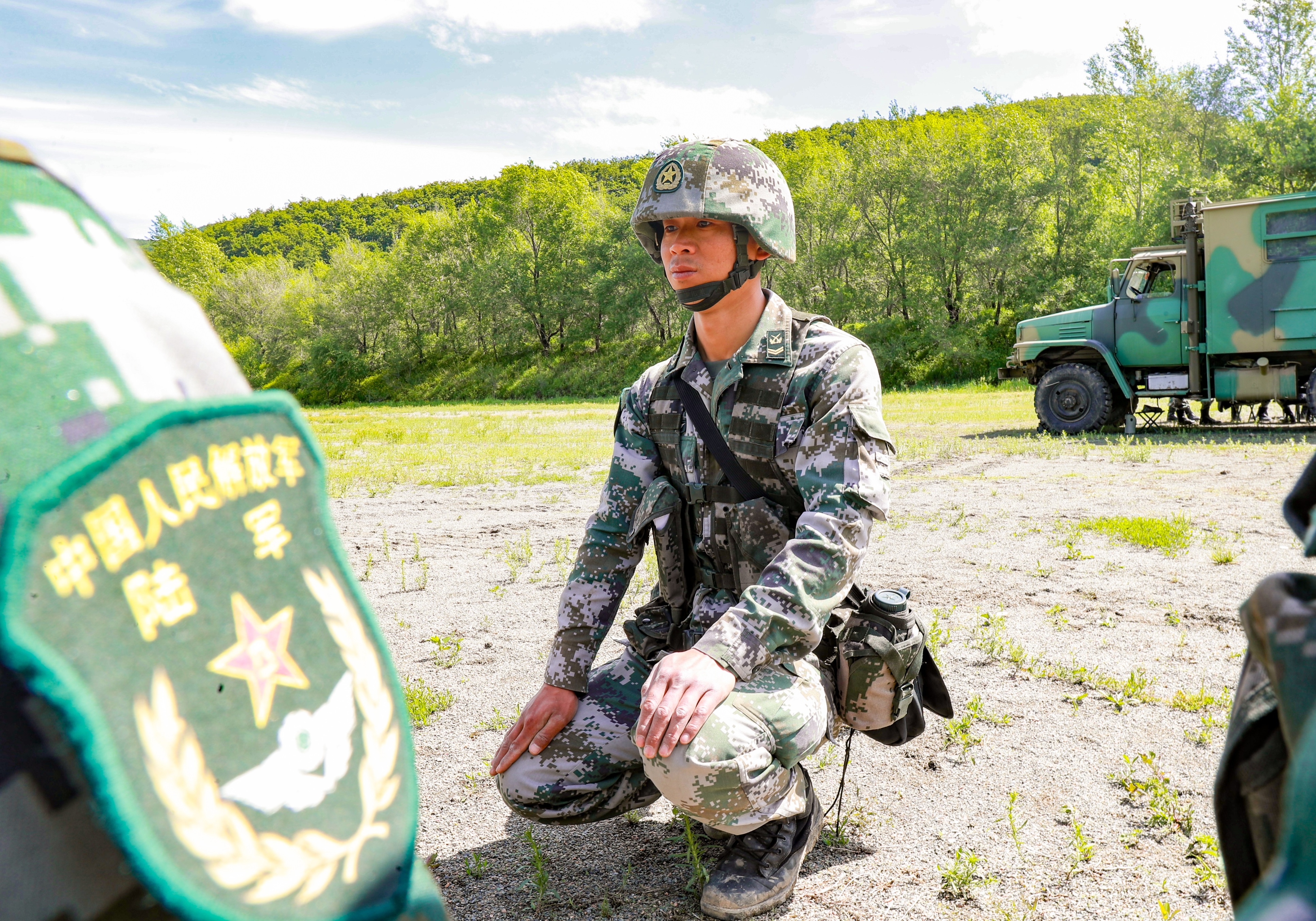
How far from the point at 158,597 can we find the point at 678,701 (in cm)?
158

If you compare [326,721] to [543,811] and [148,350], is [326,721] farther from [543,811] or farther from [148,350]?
[543,811]

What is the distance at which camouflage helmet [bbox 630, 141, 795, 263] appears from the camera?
2.82 m

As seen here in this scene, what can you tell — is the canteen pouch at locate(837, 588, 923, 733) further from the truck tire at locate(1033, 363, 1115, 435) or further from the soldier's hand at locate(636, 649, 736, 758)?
the truck tire at locate(1033, 363, 1115, 435)

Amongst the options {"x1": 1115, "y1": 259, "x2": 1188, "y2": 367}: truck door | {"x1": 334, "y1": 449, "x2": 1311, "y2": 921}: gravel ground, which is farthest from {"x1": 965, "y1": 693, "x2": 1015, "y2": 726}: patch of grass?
{"x1": 1115, "y1": 259, "x2": 1188, "y2": 367}: truck door

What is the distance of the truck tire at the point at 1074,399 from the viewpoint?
42.9 ft

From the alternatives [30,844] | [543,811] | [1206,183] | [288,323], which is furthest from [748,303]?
[288,323]

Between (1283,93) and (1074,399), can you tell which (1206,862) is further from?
(1283,93)

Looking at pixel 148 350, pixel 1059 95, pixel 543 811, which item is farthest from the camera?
pixel 1059 95

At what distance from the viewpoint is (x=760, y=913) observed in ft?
7.75

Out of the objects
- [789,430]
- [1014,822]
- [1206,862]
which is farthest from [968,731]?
[789,430]

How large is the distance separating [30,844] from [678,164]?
8.56 ft

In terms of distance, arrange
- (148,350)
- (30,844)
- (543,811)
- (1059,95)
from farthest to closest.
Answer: (1059,95), (543,811), (148,350), (30,844)

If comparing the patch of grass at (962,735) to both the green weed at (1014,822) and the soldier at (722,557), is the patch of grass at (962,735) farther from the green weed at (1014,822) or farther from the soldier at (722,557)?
the soldier at (722,557)

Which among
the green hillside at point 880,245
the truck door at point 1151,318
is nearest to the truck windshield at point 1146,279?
the truck door at point 1151,318
